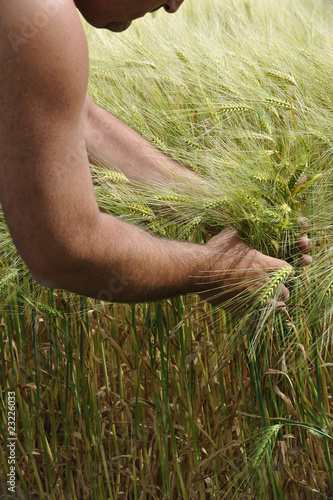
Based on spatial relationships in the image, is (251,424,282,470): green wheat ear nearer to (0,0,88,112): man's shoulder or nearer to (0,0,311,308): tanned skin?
(0,0,311,308): tanned skin

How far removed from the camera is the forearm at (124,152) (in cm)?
113

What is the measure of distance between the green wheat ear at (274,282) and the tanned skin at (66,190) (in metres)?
Answer: 0.02

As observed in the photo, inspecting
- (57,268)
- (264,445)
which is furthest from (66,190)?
(264,445)

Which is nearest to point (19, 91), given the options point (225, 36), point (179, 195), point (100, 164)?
point (179, 195)

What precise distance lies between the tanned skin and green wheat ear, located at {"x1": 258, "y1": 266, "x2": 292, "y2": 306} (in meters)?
0.02

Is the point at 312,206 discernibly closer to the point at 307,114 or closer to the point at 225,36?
the point at 307,114

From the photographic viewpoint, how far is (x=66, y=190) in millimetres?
771

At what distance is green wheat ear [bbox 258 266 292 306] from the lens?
Result: 0.86m

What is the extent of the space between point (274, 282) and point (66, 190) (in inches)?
11.0

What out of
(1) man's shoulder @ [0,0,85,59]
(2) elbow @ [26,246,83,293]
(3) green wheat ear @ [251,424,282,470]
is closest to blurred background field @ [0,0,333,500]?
(3) green wheat ear @ [251,424,282,470]

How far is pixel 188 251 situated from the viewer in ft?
2.98

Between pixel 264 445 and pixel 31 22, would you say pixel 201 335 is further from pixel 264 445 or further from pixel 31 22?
pixel 31 22

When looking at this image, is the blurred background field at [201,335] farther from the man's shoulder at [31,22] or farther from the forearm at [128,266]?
the man's shoulder at [31,22]

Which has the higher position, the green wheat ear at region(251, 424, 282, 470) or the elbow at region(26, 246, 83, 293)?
the elbow at region(26, 246, 83, 293)
